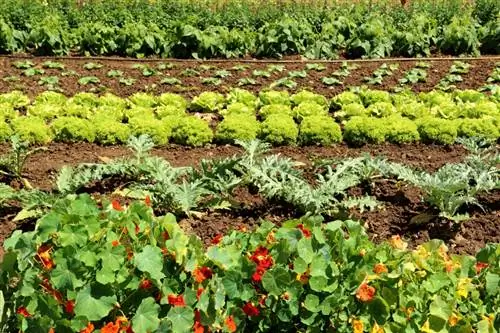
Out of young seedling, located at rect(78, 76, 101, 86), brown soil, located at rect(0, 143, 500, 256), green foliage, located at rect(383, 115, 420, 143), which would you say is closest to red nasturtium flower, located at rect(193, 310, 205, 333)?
brown soil, located at rect(0, 143, 500, 256)

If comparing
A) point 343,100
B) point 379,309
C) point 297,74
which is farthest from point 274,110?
point 379,309

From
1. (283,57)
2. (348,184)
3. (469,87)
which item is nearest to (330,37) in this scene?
(283,57)

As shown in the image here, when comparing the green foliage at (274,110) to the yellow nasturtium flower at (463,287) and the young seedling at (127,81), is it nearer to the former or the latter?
the young seedling at (127,81)

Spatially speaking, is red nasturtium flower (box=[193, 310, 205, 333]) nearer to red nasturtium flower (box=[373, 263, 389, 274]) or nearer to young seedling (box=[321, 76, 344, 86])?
red nasturtium flower (box=[373, 263, 389, 274])

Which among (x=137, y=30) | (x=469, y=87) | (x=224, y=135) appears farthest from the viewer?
(x=137, y=30)

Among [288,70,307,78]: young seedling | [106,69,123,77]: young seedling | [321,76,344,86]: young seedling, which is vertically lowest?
[321,76,344,86]: young seedling

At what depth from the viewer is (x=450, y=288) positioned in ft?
12.4

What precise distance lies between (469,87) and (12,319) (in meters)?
6.80

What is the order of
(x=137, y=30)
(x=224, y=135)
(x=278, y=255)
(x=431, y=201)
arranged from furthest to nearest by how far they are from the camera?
(x=137, y=30), (x=224, y=135), (x=431, y=201), (x=278, y=255)

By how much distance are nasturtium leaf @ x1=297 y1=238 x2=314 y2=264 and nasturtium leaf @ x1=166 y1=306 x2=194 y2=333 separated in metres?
0.60

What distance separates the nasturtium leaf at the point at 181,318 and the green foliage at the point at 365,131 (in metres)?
4.15

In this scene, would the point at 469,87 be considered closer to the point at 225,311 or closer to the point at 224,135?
the point at 224,135

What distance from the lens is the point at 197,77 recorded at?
936 cm

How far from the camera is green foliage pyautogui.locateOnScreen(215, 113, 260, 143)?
7.26 m
